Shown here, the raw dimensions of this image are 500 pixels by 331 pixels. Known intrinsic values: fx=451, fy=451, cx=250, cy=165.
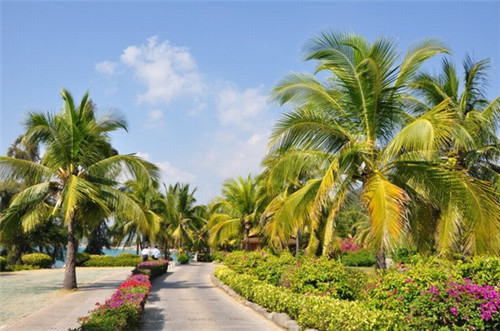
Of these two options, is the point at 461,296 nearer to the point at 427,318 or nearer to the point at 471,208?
the point at 427,318

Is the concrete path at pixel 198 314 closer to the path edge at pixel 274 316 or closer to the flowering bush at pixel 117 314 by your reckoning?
the path edge at pixel 274 316

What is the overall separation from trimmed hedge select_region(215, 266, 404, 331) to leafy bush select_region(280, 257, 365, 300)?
→ 38cm

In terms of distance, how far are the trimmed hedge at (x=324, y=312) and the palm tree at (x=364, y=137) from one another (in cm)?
181

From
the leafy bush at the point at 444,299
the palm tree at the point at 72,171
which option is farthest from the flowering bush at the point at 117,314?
the palm tree at the point at 72,171

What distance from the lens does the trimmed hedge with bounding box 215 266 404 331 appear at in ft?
22.1

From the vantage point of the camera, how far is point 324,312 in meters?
8.07

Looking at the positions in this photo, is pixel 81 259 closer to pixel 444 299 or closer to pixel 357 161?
pixel 357 161

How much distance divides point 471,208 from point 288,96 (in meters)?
4.94

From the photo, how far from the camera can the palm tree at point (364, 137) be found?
378 inches

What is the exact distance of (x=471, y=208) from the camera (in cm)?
926

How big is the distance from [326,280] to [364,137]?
3554 mm

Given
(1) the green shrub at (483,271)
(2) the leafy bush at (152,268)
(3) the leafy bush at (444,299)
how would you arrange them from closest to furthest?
(3) the leafy bush at (444,299)
(1) the green shrub at (483,271)
(2) the leafy bush at (152,268)

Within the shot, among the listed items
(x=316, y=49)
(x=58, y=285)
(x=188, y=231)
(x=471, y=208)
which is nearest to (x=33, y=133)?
(x=58, y=285)

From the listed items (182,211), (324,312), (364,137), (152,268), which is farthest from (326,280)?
(182,211)
